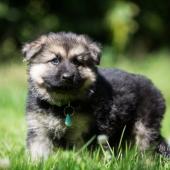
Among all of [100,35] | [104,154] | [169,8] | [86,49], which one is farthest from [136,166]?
[169,8]

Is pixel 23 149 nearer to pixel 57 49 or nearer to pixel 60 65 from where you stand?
pixel 60 65

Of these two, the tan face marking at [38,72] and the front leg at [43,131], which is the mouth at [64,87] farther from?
the front leg at [43,131]

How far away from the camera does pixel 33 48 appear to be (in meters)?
6.50

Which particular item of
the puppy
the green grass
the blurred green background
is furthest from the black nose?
the blurred green background

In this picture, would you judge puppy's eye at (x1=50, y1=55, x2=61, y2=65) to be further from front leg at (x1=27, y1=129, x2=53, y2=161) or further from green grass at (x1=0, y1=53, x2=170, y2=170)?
green grass at (x1=0, y1=53, x2=170, y2=170)

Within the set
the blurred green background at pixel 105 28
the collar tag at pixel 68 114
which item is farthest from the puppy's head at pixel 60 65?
the blurred green background at pixel 105 28

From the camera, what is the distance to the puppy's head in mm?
6180

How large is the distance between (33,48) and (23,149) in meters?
1.06

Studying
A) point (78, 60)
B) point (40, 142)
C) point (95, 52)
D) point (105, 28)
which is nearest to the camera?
point (40, 142)

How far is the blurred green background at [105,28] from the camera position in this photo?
14.5 m

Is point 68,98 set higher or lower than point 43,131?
Answer: higher

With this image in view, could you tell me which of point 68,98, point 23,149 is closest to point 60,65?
point 68,98

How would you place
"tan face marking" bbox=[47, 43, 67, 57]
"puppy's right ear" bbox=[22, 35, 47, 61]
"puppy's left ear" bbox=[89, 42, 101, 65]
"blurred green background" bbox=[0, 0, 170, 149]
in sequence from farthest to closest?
"blurred green background" bbox=[0, 0, 170, 149], "puppy's left ear" bbox=[89, 42, 101, 65], "puppy's right ear" bbox=[22, 35, 47, 61], "tan face marking" bbox=[47, 43, 67, 57]

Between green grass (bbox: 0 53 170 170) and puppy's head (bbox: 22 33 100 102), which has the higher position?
puppy's head (bbox: 22 33 100 102)
